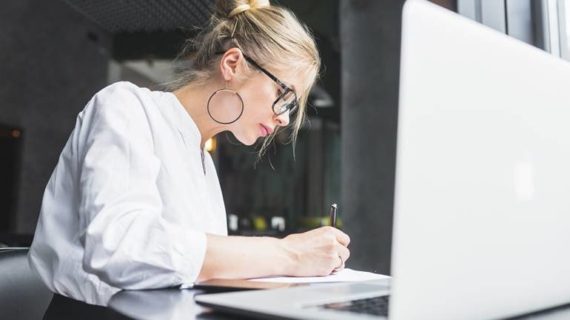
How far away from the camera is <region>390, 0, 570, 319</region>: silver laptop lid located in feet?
1.47

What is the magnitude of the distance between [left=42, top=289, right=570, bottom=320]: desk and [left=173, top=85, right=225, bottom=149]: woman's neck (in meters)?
0.65

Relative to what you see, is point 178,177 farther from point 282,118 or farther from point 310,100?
point 310,100

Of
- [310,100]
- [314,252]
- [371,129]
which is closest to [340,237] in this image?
[314,252]

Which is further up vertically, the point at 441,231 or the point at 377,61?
the point at 377,61

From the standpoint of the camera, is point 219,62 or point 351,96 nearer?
point 219,62

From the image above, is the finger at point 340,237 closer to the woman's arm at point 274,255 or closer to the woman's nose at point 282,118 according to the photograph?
the woman's arm at point 274,255

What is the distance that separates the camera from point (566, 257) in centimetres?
62

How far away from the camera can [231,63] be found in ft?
4.32

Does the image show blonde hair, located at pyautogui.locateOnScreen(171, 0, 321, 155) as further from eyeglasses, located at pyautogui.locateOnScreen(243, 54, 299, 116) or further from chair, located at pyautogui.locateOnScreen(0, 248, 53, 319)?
chair, located at pyautogui.locateOnScreen(0, 248, 53, 319)

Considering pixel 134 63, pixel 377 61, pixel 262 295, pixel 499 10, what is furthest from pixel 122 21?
pixel 262 295

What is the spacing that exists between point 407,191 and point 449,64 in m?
0.13

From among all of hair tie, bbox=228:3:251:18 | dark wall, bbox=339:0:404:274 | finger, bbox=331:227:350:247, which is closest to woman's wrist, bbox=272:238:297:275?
finger, bbox=331:227:350:247

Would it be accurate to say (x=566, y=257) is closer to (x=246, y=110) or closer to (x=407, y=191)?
(x=407, y=191)

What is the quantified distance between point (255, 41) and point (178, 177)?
0.40 metres
